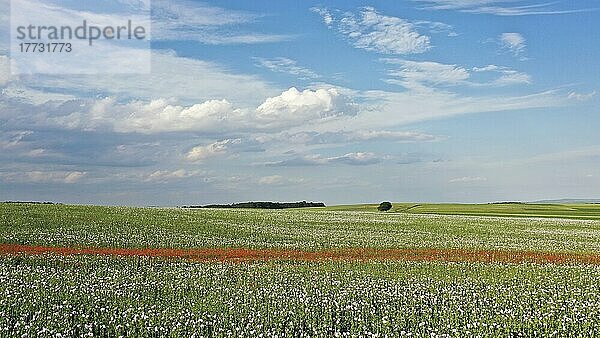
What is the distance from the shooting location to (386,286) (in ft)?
69.0

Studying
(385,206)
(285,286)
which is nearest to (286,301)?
A: (285,286)

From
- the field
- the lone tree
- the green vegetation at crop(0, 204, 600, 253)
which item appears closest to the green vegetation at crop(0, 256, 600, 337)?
the field

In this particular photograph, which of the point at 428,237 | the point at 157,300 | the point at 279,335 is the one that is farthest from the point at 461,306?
the point at 428,237

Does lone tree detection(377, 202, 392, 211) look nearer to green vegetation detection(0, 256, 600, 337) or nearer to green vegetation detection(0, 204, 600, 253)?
green vegetation detection(0, 204, 600, 253)

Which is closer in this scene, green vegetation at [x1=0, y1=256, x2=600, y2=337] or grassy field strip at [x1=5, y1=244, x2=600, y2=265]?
green vegetation at [x1=0, y1=256, x2=600, y2=337]

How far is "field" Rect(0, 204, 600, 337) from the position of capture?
1538 centimetres

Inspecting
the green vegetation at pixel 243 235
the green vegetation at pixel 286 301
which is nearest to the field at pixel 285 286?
the green vegetation at pixel 286 301

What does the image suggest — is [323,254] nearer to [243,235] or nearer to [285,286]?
[243,235]

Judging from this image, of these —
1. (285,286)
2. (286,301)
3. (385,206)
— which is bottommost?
(286,301)

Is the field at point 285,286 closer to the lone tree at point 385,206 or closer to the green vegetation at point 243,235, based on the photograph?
the green vegetation at point 243,235

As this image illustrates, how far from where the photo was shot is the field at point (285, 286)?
1538cm

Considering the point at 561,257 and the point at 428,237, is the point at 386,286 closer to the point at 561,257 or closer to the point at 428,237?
the point at 561,257

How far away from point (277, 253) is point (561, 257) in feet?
A: 53.1

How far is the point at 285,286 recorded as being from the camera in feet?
67.2
